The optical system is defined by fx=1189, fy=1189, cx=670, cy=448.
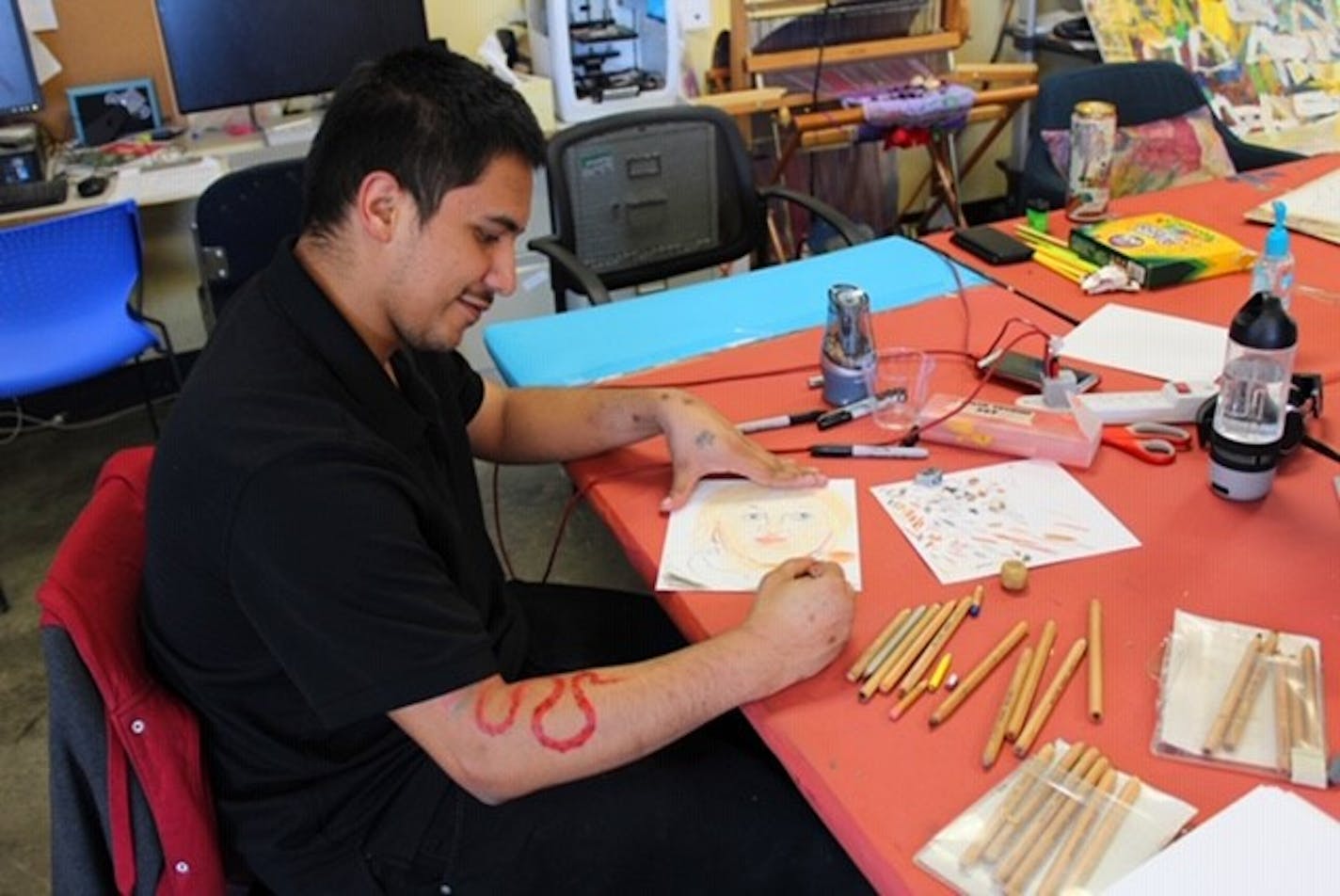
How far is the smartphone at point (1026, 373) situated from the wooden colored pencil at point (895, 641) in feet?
1.77

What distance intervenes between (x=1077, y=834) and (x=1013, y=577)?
33 cm

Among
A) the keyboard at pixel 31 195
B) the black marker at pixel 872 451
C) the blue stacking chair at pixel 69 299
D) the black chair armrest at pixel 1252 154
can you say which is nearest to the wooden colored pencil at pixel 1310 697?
the black marker at pixel 872 451

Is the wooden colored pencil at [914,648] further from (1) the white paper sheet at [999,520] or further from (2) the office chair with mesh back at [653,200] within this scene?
(2) the office chair with mesh back at [653,200]

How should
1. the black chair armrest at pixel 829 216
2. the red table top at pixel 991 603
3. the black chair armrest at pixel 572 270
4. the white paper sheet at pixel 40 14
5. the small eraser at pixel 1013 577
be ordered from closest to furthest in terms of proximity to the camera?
the red table top at pixel 991 603 → the small eraser at pixel 1013 577 → the black chair armrest at pixel 572 270 → the black chair armrest at pixel 829 216 → the white paper sheet at pixel 40 14

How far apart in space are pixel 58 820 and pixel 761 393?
96cm

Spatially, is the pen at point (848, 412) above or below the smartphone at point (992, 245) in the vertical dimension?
below

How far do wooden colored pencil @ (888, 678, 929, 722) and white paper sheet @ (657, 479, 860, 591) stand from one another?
161 millimetres

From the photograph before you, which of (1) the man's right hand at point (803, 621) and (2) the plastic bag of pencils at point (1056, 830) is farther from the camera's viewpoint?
(1) the man's right hand at point (803, 621)

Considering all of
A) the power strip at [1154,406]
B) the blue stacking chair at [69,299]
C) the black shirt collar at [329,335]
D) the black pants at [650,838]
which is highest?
the black shirt collar at [329,335]

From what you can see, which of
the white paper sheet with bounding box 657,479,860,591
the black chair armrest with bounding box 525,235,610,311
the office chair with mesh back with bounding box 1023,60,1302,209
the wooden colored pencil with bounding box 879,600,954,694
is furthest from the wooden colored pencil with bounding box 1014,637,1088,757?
the office chair with mesh back with bounding box 1023,60,1302,209

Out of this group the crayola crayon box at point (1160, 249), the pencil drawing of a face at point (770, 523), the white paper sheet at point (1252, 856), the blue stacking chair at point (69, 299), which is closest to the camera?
the white paper sheet at point (1252, 856)

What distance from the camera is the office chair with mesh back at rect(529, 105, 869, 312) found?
2422 mm

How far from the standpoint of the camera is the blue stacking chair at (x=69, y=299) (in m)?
2.48

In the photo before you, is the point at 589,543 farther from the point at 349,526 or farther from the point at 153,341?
the point at 349,526
